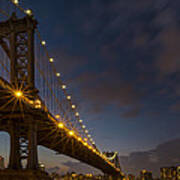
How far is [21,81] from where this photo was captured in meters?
24.8

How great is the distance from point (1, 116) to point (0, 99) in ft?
14.7

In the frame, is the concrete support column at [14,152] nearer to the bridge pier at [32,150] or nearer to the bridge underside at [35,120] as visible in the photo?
the bridge underside at [35,120]

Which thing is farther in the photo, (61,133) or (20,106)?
(61,133)

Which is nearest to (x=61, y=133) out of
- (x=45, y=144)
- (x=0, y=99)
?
(x=45, y=144)

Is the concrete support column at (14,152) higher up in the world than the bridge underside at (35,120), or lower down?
lower down

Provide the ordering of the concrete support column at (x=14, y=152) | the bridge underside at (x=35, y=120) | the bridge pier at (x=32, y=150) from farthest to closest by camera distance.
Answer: the concrete support column at (x=14, y=152) < the bridge pier at (x=32, y=150) < the bridge underside at (x=35, y=120)

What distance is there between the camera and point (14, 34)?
25812 millimetres

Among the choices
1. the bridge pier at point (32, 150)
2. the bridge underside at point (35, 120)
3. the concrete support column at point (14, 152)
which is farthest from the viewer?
the concrete support column at point (14, 152)

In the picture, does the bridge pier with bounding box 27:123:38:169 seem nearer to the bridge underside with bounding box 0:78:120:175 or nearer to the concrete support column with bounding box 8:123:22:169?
the bridge underside with bounding box 0:78:120:175

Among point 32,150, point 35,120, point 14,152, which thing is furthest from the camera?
point 35,120

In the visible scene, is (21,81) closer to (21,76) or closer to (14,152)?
(21,76)

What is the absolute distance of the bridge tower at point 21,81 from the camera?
23.5 metres

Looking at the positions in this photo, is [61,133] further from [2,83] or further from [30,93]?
[2,83]

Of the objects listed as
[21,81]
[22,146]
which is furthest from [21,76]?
[22,146]
